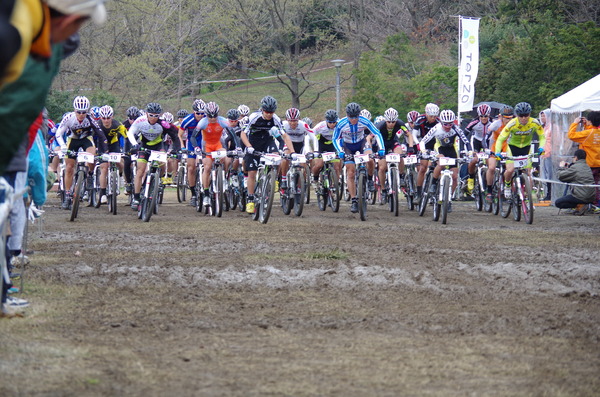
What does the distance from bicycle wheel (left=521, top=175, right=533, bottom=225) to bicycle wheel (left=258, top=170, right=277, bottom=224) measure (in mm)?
4372

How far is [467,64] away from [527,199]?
36.0 ft

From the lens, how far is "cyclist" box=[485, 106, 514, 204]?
61.3ft

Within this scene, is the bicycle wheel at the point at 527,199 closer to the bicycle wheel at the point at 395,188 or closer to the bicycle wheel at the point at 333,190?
the bicycle wheel at the point at 395,188

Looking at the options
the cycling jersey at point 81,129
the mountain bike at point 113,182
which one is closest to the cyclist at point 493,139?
the mountain bike at point 113,182

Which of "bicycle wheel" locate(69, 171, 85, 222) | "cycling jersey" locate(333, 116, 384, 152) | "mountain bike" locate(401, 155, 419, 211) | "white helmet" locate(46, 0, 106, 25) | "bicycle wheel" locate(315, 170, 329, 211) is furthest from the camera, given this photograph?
"mountain bike" locate(401, 155, 419, 211)

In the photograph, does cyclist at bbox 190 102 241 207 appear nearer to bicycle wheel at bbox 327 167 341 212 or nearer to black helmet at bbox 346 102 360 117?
bicycle wheel at bbox 327 167 341 212

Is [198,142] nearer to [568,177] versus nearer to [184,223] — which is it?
[184,223]

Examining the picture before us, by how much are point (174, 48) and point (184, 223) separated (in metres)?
31.6

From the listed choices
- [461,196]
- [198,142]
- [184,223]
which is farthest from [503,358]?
[461,196]

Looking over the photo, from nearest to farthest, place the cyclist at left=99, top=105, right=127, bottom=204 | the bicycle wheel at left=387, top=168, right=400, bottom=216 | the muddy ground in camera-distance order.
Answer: the muddy ground → the bicycle wheel at left=387, top=168, right=400, bottom=216 → the cyclist at left=99, top=105, right=127, bottom=204

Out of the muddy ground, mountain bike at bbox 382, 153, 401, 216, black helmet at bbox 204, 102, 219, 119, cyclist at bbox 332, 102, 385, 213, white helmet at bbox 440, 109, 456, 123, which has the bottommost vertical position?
the muddy ground

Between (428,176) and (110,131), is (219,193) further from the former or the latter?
(428,176)

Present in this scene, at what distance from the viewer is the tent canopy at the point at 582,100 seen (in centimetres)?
2011

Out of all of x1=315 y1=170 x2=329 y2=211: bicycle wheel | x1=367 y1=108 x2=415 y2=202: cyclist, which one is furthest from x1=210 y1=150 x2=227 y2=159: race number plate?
x1=367 y1=108 x2=415 y2=202: cyclist
